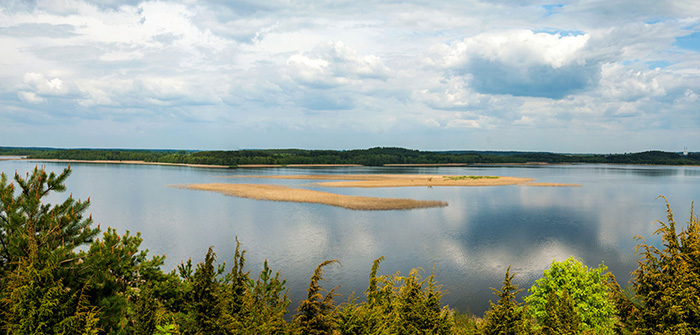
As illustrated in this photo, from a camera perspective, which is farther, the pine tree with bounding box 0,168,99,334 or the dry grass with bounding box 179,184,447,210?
the dry grass with bounding box 179,184,447,210

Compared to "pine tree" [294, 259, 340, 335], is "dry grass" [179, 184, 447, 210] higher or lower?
lower

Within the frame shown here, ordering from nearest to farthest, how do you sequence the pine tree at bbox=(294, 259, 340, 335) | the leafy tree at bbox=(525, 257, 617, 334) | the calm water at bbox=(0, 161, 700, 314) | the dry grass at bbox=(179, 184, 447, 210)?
the pine tree at bbox=(294, 259, 340, 335)
the leafy tree at bbox=(525, 257, 617, 334)
the calm water at bbox=(0, 161, 700, 314)
the dry grass at bbox=(179, 184, 447, 210)

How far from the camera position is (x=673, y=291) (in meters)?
11.1

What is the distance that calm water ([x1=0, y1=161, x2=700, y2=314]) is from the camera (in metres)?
30.5

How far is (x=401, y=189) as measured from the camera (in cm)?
8462

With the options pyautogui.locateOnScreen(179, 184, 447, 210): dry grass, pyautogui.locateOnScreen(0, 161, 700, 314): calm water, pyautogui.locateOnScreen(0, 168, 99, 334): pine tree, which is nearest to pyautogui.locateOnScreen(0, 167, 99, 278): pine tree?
pyautogui.locateOnScreen(0, 168, 99, 334): pine tree

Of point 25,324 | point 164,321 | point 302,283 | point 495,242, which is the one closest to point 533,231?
point 495,242

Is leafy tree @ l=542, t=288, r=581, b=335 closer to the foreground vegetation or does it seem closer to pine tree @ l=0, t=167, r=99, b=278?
the foreground vegetation

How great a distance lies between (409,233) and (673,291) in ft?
106

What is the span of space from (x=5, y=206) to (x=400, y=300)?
12648 millimetres

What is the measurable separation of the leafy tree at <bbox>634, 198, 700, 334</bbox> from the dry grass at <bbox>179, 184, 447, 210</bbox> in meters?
47.0

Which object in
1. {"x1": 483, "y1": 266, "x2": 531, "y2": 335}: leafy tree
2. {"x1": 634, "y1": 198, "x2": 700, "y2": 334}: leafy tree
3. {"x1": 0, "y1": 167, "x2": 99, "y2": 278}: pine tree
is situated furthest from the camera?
{"x1": 0, "y1": 167, "x2": 99, "y2": 278}: pine tree

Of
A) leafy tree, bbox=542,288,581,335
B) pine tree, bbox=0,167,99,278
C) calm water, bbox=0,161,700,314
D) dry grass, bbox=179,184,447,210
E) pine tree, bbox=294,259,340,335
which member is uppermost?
pine tree, bbox=0,167,99,278

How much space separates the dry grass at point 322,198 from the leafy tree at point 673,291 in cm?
4699
